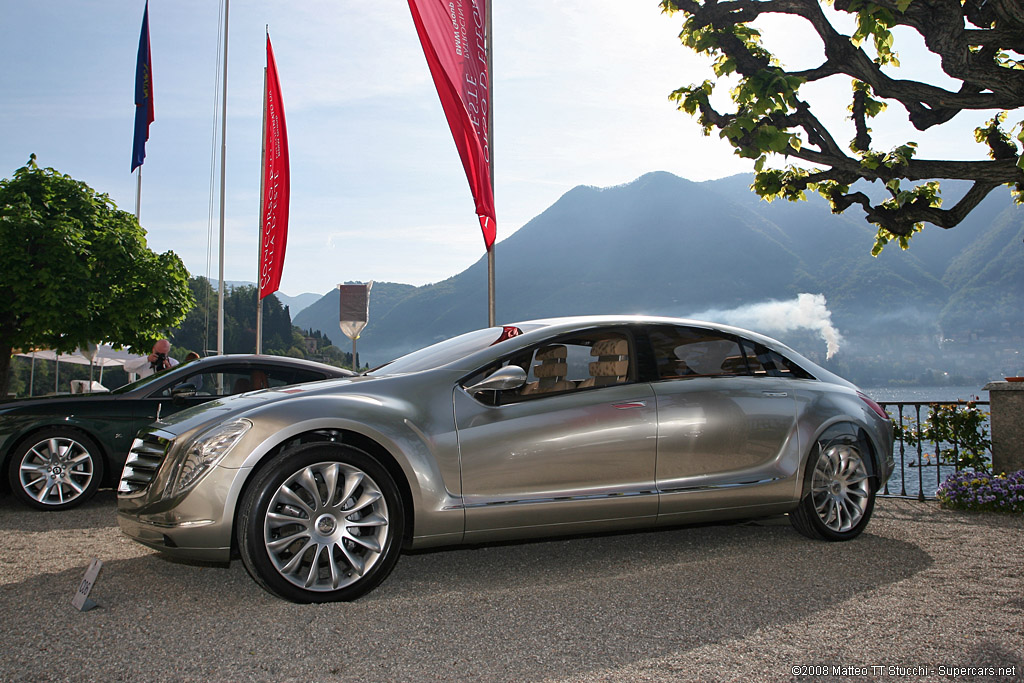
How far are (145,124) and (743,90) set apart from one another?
84.7ft

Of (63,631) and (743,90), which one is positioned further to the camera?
(743,90)

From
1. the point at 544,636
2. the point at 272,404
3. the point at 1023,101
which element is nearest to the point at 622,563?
the point at 544,636

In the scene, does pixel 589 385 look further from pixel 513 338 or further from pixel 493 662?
pixel 493 662

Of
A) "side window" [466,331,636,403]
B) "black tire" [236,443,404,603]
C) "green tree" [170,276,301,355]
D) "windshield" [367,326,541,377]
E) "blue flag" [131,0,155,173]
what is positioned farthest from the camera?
"green tree" [170,276,301,355]

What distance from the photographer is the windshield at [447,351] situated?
16.6ft

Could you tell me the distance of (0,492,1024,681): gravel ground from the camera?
331 centimetres

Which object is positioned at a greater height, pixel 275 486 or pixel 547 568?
pixel 275 486

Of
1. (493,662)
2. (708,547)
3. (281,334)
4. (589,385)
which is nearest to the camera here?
(493,662)

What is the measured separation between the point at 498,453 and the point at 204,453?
1.57 meters

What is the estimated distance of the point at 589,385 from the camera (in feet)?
16.6

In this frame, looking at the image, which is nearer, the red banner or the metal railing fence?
the metal railing fence

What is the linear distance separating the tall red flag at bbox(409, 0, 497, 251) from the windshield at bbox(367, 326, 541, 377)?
4.11 metres

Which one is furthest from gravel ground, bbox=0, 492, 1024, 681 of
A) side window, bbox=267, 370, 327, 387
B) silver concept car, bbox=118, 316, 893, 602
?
side window, bbox=267, 370, 327, 387

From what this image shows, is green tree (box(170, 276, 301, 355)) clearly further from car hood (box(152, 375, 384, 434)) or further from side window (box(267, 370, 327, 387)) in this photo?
car hood (box(152, 375, 384, 434))
